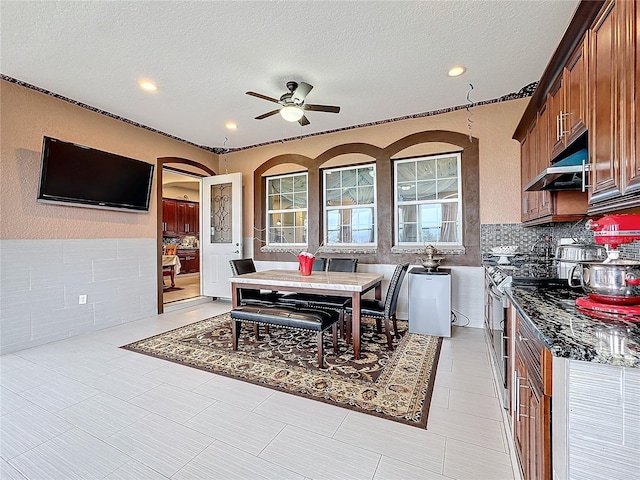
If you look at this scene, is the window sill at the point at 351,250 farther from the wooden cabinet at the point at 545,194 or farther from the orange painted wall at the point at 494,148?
the wooden cabinet at the point at 545,194

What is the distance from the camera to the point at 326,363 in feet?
9.00

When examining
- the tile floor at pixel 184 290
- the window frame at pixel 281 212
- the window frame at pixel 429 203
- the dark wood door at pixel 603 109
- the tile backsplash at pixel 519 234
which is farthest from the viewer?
the tile floor at pixel 184 290

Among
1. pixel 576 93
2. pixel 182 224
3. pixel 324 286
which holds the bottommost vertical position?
pixel 324 286

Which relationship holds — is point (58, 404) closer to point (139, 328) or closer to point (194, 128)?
point (139, 328)

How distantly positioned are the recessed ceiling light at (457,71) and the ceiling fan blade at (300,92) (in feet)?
4.76

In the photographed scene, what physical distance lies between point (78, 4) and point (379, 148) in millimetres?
3536

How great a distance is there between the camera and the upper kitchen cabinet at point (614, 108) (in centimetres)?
115

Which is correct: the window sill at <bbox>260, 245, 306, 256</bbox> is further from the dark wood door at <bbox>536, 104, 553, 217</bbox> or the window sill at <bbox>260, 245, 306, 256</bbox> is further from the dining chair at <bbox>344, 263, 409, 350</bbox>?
the dark wood door at <bbox>536, 104, 553, 217</bbox>

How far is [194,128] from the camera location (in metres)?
4.53

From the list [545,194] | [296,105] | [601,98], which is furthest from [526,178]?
[296,105]

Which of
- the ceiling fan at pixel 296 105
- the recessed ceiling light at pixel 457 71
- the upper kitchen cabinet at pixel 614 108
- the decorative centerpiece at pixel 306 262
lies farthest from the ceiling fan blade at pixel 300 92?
the upper kitchen cabinet at pixel 614 108

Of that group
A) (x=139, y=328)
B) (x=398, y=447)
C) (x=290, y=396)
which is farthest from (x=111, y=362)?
(x=398, y=447)

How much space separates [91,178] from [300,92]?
286cm

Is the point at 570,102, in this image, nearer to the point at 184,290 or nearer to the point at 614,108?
the point at 614,108
